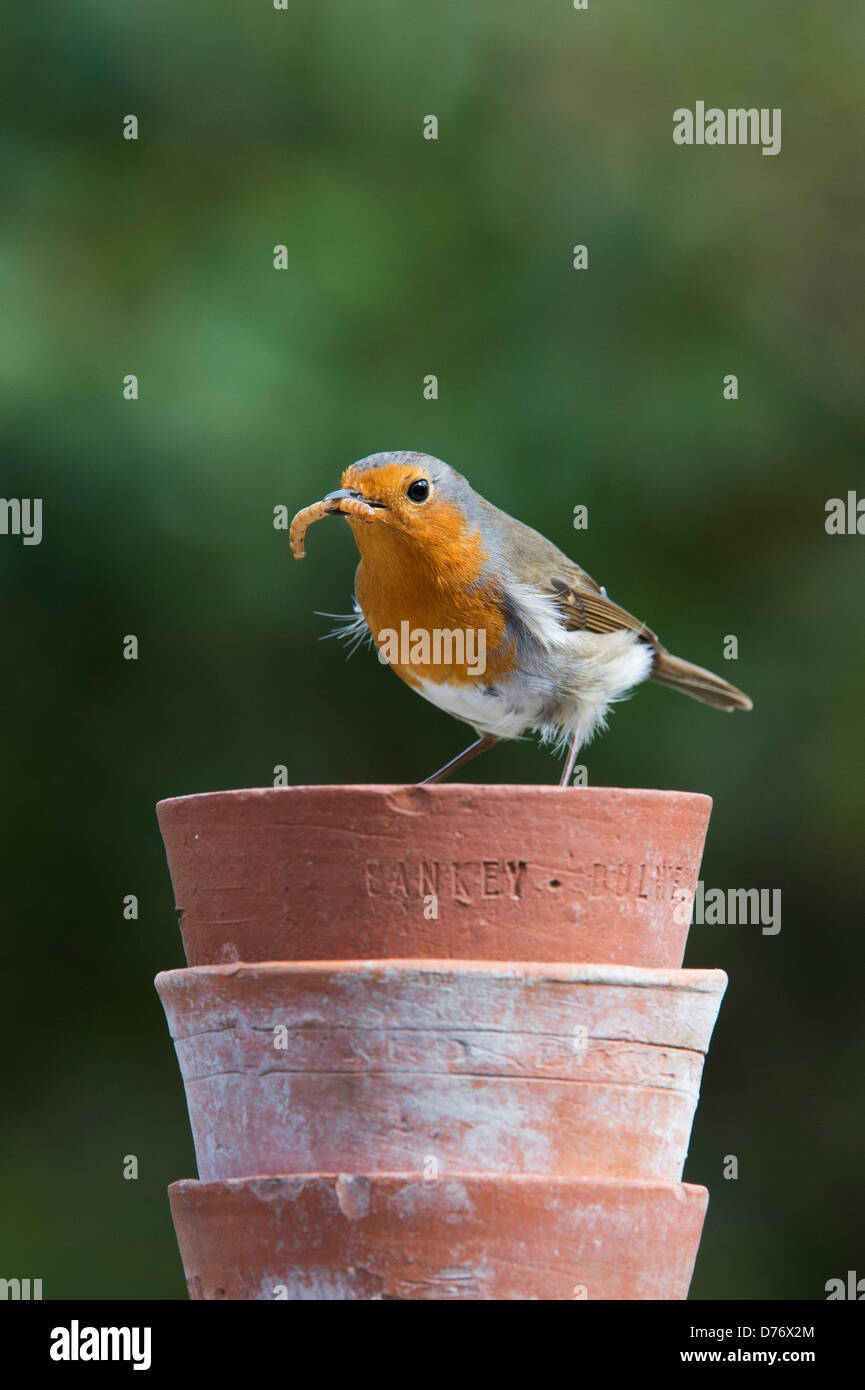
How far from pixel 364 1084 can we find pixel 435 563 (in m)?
1.45

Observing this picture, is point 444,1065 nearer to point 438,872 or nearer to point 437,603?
point 438,872

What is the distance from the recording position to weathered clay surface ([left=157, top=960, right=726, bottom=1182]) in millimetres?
3525

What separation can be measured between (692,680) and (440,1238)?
2495mm

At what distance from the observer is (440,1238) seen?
3475mm

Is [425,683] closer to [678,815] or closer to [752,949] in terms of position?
[678,815]

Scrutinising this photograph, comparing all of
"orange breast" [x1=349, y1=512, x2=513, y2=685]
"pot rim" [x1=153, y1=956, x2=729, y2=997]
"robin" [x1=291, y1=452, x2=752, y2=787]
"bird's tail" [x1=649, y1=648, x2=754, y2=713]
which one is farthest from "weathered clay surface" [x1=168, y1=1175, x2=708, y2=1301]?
"bird's tail" [x1=649, y1=648, x2=754, y2=713]

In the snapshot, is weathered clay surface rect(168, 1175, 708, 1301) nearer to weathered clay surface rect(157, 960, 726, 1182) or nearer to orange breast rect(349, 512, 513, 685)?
weathered clay surface rect(157, 960, 726, 1182)

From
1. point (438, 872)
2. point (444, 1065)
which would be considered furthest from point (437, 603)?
point (444, 1065)

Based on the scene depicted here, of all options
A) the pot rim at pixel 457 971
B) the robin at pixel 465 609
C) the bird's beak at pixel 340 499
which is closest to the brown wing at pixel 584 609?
the robin at pixel 465 609

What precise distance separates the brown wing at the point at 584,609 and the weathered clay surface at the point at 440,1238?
5.43 feet

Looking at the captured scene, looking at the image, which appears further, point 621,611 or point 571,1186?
point 621,611

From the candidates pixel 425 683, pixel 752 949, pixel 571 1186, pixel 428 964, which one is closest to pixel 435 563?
pixel 425 683

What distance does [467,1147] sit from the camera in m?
3.53

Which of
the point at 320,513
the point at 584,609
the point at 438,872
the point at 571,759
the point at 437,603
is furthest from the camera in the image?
the point at 584,609
